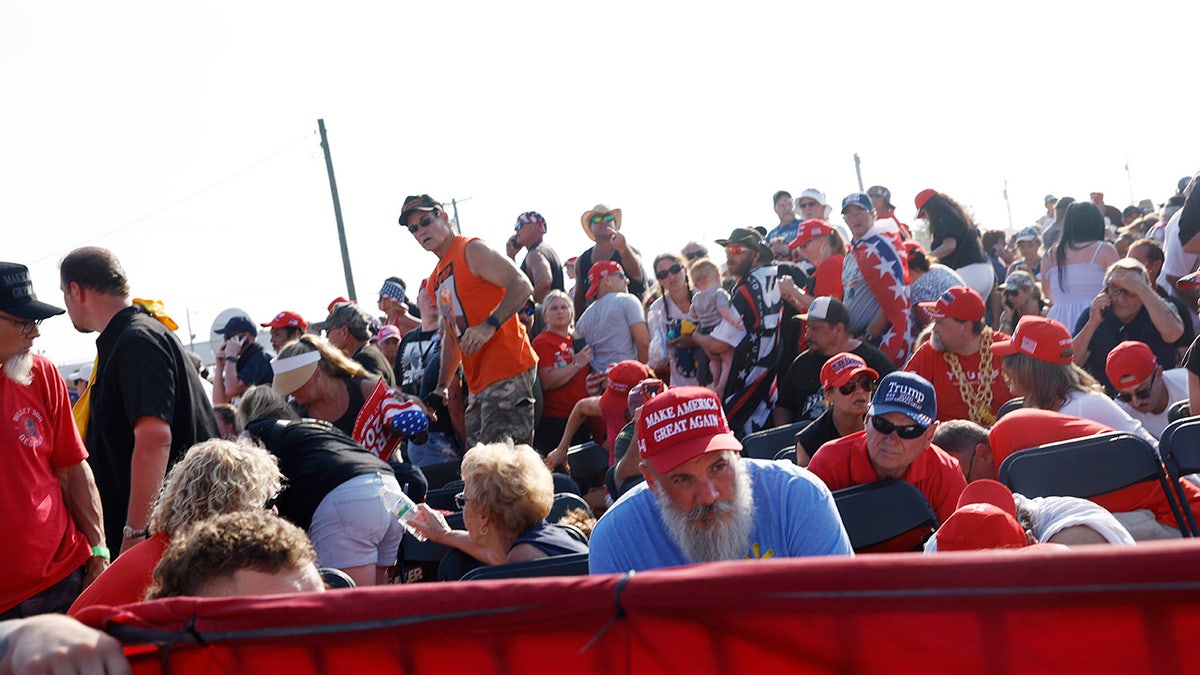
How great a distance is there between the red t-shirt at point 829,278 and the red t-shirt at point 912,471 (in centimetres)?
346

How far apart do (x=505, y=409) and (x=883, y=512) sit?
3141 millimetres

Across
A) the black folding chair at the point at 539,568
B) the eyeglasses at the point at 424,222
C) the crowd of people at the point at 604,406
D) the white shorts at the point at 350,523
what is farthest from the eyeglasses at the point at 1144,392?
the eyeglasses at the point at 424,222

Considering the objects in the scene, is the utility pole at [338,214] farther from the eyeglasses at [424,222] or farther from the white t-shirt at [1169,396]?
the white t-shirt at [1169,396]

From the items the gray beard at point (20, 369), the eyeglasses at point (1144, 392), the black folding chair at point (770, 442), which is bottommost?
the eyeglasses at point (1144, 392)

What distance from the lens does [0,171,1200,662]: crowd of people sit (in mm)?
3398

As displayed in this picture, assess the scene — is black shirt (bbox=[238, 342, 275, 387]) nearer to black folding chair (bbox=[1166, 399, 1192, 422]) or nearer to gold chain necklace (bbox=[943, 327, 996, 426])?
gold chain necklace (bbox=[943, 327, 996, 426])

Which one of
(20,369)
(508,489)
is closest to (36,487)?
(20,369)

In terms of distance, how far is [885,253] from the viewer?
7.39 metres

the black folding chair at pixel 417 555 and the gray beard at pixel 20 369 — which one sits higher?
the gray beard at pixel 20 369

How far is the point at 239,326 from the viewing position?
8.68m

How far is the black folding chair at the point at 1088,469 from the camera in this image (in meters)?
4.45

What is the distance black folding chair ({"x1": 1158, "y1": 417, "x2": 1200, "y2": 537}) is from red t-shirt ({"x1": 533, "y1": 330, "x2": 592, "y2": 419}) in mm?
4495

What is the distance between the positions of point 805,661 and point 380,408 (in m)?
4.80

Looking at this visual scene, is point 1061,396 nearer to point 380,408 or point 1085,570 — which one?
point 380,408
